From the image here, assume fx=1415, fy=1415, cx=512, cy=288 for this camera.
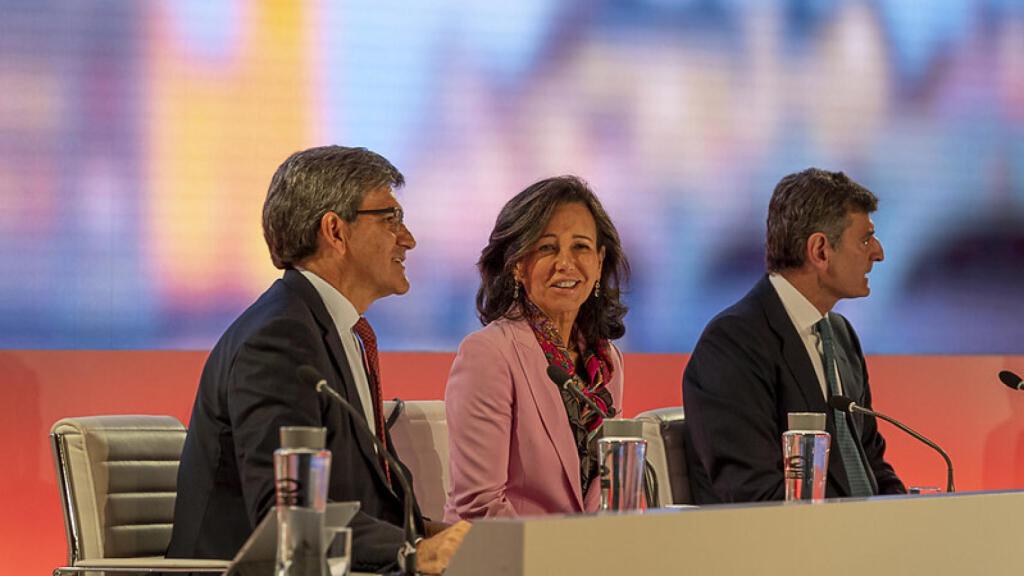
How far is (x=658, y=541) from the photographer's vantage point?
5.08 feet

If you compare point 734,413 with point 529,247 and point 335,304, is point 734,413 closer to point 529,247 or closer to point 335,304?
point 529,247

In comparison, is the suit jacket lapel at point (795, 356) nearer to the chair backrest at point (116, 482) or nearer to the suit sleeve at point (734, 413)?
the suit sleeve at point (734, 413)

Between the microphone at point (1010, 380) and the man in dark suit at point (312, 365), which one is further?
the microphone at point (1010, 380)

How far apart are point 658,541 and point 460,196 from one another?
270 cm

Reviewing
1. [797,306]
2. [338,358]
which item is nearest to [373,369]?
[338,358]

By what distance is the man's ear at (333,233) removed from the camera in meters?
2.83

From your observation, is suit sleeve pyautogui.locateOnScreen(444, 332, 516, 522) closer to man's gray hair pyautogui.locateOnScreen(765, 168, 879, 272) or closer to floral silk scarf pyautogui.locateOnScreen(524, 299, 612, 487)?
floral silk scarf pyautogui.locateOnScreen(524, 299, 612, 487)

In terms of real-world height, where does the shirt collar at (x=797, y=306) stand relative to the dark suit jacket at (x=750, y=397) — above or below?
above

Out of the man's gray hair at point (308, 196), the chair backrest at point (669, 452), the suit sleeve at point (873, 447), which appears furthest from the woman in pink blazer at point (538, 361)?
the suit sleeve at point (873, 447)

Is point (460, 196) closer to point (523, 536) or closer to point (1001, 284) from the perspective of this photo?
point (1001, 284)

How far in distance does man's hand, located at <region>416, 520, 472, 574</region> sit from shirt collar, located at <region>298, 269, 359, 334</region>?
22.9 inches

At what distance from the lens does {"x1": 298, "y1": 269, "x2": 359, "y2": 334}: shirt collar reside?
2.79m

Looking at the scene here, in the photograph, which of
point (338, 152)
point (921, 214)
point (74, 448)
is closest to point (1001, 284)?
point (921, 214)

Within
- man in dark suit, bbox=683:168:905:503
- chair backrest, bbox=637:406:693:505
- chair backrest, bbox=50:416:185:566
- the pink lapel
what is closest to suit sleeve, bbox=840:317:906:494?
man in dark suit, bbox=683:168:905:503
